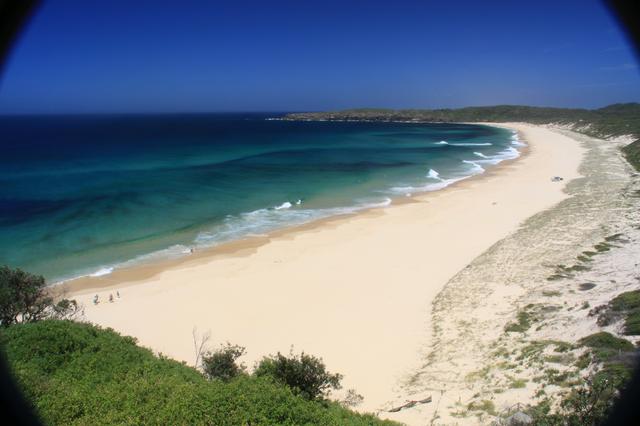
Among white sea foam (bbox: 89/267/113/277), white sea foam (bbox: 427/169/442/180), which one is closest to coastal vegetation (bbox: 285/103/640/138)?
white sea foam (bbox: 427/169/442/180)

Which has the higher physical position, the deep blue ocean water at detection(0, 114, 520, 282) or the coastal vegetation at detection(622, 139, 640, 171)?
the coastal vegetation at detection(622, 139, 640, 171)

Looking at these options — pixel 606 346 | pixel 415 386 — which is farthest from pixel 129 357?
pixel 606 346

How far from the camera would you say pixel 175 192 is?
36188 millimetres

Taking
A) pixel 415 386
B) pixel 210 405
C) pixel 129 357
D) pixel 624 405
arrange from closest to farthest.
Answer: pixel 624 405, pixel 210 405, pixel 129 357, pixel 415 386

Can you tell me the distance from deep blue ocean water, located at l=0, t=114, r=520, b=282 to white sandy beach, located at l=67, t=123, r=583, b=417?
3901 mm

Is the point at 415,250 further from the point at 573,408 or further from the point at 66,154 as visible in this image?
the point at 66,154

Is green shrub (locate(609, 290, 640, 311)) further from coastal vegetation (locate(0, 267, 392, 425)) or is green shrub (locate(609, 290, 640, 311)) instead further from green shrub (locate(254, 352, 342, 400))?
green shrub (locate(254, 352, 342, 400))

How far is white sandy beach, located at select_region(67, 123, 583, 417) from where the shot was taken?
39.5ft

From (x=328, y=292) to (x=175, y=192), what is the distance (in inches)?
990

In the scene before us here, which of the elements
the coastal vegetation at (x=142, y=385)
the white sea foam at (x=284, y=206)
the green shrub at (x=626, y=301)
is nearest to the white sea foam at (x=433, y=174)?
the white sea foam at (x=284, y=206)

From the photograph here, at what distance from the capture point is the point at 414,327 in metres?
12.8

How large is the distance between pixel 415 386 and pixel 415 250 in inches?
429

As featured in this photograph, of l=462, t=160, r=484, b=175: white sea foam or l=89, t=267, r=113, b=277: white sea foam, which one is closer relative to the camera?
l=89, t=267, r=113, b=277: white sea foam

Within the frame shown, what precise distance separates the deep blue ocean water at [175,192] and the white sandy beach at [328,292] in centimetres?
390
